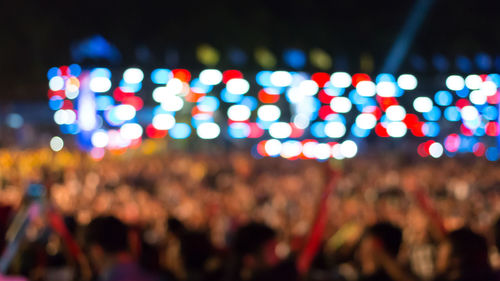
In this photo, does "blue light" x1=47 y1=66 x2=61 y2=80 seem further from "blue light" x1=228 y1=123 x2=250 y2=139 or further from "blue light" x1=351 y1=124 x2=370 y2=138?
"blue light" x1=351 y1=124 x2=370 y2=138

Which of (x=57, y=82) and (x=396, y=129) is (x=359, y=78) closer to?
(x=396, y=129)

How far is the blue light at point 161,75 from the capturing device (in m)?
28.6

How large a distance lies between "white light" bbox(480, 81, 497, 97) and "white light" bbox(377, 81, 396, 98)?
343 centimetres

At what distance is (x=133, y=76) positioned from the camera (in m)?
31.6

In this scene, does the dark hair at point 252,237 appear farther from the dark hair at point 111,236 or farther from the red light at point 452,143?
the red light at point 452,143

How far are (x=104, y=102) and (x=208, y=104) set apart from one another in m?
4.33

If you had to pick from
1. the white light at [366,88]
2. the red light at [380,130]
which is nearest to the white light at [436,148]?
the red light at [380,130]

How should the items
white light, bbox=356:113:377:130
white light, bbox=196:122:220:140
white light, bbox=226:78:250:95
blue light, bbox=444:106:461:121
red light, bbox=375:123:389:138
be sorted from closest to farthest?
white light, bbox=226:78:250:95 → white light, bbox=196:122:220:140 → white light, bbox=356:113:377:130 → red light, bbox=375:123:389:138 → blue light, bbox=444:106:461:121

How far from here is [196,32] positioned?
39.5 m

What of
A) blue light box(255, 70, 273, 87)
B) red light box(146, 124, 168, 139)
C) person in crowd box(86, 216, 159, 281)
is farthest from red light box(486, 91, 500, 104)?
person in crowd box(86, 216, 159, 281)

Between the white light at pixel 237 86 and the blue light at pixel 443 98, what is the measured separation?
10.1m

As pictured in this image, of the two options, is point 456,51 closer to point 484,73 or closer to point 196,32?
point 484,73

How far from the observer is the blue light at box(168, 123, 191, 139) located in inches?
1234

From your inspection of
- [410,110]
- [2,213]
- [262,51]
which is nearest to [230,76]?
[262,51]
